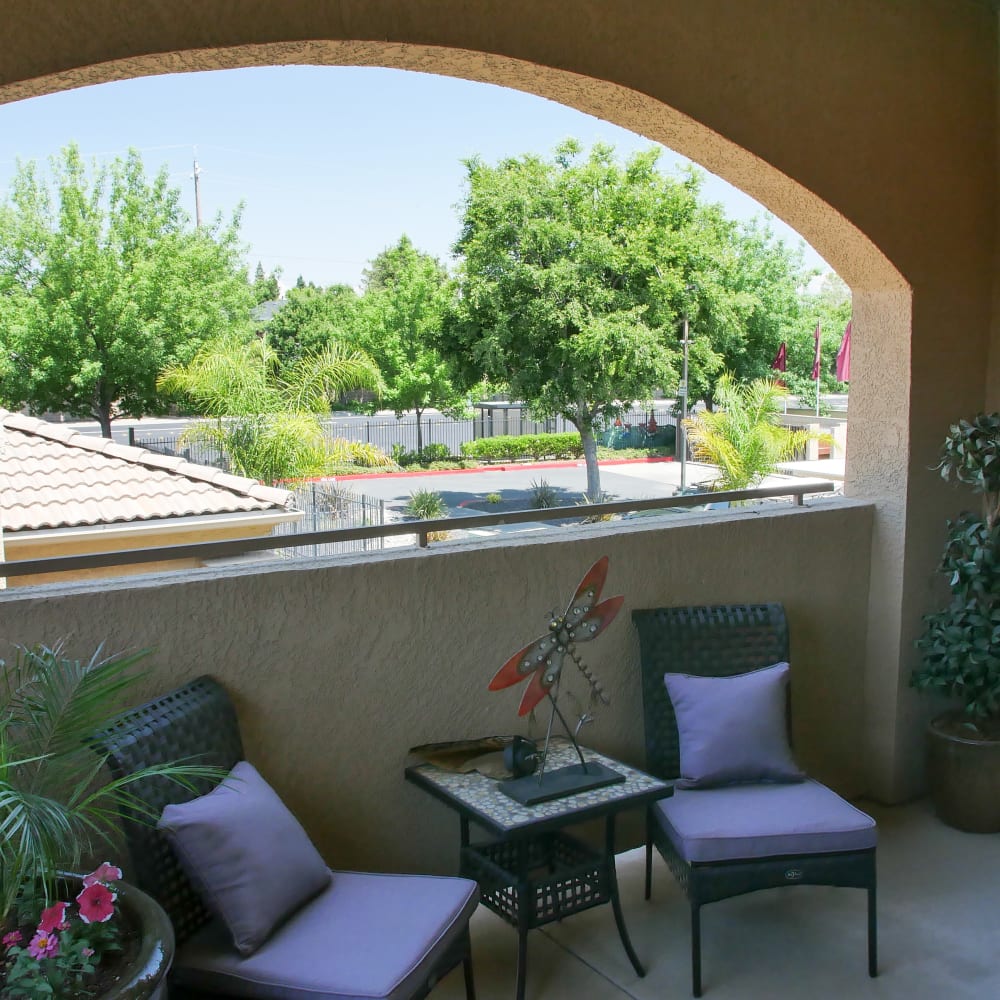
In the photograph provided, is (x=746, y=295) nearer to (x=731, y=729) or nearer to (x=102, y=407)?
(x=102, y=407)

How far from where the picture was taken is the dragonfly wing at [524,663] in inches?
102

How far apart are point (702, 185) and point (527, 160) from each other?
364 cm

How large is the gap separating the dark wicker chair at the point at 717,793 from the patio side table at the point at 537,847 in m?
0.22

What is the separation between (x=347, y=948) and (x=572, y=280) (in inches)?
666

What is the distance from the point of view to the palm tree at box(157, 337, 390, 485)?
39.6 ft

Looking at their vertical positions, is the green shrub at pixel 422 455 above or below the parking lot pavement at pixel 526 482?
above

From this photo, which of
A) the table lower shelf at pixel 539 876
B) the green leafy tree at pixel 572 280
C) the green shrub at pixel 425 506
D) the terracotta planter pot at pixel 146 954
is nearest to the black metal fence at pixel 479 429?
the green leafy tree at pixel 572 280

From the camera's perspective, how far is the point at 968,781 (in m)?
3.52

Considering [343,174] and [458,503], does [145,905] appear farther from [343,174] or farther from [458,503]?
[343,174]

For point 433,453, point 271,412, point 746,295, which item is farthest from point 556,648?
point 433,453

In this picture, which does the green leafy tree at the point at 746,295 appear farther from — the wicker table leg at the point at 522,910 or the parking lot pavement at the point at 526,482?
the wicker table leg at the point at 522,910

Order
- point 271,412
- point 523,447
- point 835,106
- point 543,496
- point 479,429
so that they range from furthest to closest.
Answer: point 479,429 < point 523,447 < point 543,496 < point 271,412 < point 835,106

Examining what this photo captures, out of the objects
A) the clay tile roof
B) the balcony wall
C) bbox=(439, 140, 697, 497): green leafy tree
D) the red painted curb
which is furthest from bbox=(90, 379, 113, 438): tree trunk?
the balcony wall

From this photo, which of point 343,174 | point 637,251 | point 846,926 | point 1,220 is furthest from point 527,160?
point 343,174
